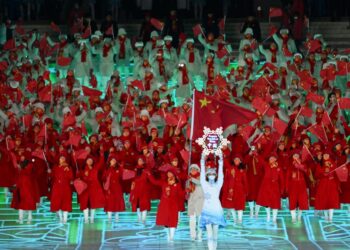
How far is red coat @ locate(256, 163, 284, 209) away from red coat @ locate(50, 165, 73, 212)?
3225mm

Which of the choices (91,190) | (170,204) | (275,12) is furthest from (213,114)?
(275,12)

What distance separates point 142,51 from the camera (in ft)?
97.2

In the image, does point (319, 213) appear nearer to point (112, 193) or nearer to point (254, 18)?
point (112, 193)

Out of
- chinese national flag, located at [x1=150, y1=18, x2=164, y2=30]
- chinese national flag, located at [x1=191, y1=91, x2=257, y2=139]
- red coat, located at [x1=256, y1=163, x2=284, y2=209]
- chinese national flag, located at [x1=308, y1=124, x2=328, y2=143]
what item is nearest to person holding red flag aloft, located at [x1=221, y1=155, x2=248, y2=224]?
red coat, located at [x1=256, y1=163, x2=284, y2=209]

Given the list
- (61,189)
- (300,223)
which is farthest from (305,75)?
(61,189)

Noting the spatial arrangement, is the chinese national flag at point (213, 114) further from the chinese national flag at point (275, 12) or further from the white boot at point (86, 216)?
the chinese national flag at point (275, 12)

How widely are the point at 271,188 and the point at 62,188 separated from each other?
3.55 m

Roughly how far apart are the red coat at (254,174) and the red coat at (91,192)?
2590 millimetres

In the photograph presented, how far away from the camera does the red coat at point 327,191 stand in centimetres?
2328

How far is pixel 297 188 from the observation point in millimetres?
23250

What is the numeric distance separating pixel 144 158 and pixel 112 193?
2.67ft

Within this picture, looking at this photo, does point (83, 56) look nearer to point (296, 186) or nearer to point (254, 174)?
point (254, 174)

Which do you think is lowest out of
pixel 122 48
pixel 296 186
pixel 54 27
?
pixel 296 186

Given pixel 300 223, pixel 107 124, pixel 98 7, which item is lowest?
pixel 300 223
